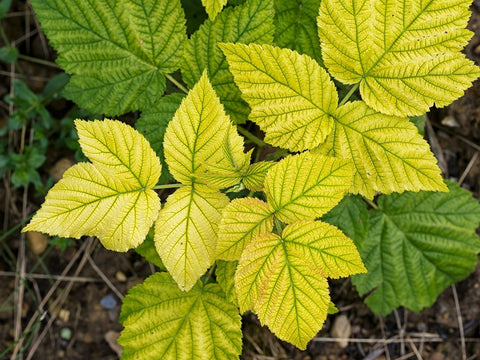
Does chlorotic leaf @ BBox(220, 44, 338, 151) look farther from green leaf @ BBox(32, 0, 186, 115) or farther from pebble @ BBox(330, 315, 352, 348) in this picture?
pebble @ BBox(330, 315, 352, 348)

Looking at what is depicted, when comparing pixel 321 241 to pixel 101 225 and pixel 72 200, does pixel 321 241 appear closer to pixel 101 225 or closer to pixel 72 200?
pixel 101 225

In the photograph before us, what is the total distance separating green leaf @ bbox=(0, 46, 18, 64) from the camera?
10.6 ft

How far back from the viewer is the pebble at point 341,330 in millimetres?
3283

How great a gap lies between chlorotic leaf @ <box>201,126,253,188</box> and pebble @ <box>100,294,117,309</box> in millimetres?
1885

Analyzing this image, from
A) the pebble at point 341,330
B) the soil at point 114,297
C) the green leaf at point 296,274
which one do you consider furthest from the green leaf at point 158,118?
the pebble at point 341,330

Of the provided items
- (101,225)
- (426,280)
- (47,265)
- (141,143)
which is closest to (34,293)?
(47,265)

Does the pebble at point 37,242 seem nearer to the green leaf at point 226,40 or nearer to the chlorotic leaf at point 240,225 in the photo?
the green leaf at point 226,40

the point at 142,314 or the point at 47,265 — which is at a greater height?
the point at 142,314

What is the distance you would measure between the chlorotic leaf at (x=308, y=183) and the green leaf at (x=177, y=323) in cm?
74

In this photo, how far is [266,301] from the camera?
1.83m

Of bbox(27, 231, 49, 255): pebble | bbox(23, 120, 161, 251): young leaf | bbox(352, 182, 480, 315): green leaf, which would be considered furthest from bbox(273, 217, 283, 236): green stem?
bbox(27, 231, 49, 255): pebble

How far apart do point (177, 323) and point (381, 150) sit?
1.30 m

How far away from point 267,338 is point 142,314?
1.15 metres

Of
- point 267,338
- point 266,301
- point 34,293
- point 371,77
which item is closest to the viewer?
point 266,301
